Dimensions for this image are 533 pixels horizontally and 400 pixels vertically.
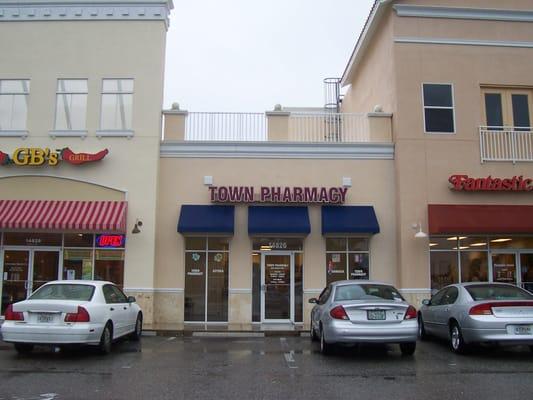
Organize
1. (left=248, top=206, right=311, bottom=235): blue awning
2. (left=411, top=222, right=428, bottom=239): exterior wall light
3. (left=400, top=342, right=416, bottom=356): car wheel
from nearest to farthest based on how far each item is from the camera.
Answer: (left=400, top=342, right=416, bottom=356): car wheel < (left=411, top=222, right=428, bottom=239): exterior wall light < (left=248, top=206, right=311, bottom=235): blue awning

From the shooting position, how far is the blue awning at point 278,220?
54.4 feet

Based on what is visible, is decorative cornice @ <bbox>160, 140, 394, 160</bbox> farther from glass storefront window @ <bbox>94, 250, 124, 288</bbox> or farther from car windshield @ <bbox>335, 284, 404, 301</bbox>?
car windshield @ <bbox>335, 284, 404, 301</bbox>

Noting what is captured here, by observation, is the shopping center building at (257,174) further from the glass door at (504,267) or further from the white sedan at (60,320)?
the white sedan at (60,320)

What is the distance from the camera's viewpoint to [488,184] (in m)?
16.9

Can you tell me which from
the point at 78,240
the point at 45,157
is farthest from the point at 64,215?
the point at 45,157

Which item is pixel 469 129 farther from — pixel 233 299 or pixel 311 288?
pixel 233 299

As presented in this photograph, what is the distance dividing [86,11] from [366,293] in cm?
1274

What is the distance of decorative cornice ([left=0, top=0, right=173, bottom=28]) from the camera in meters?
17.5

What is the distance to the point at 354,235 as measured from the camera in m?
17.4

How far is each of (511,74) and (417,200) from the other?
16.9ft

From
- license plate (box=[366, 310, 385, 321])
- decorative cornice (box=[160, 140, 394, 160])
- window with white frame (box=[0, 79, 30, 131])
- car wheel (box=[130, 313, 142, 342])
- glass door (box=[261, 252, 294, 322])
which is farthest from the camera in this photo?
decorative cornice (box=[160, 140, 394, 160])

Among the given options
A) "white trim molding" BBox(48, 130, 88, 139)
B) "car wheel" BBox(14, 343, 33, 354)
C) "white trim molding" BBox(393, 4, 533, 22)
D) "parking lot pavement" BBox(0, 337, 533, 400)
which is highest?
"white trim molding" BBox(393, 4, 533, 22)

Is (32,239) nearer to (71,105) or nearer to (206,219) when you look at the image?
(71,105)

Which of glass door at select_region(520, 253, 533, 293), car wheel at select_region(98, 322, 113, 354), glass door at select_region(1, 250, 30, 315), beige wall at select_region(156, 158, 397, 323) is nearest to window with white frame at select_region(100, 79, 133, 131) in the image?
beige wall at select_region(156, 158, 397, 323)
